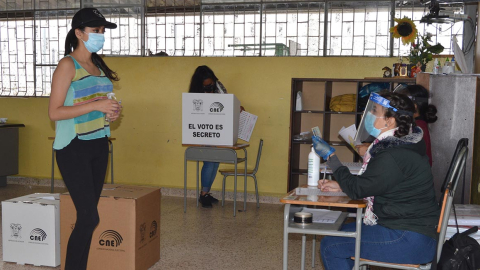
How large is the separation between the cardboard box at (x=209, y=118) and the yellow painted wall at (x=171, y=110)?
90cm

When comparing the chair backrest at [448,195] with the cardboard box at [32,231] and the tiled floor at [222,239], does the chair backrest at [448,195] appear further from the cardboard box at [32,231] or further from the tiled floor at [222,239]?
the cardboard box at [32,231]

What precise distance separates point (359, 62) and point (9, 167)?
193 inches

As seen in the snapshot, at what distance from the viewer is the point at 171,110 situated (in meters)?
6.51

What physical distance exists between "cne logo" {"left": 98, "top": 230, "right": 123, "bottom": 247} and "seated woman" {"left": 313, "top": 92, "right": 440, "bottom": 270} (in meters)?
1.52

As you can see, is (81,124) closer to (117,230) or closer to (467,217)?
(117,230)

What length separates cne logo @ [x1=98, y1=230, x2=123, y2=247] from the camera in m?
3.30

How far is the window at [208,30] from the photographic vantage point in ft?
19.8

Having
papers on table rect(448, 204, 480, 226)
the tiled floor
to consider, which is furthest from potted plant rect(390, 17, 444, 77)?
papers on table rect(448, 204, 480, 226)

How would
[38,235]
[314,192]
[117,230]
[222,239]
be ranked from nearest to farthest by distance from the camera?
[314,192] < [117,230] < [38,235] < [222,239]

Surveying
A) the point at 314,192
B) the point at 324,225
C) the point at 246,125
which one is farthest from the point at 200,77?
the point at 324,225

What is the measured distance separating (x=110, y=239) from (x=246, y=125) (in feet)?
9.85

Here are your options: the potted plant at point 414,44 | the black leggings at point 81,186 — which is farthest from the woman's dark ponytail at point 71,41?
the potted plant at point 414,44

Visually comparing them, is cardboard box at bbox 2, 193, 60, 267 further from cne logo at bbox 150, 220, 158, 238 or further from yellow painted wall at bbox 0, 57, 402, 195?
yellow painted wall at bbox 0, 57, 402, 195

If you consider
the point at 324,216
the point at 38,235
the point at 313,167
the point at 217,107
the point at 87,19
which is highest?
the point at 87,19
